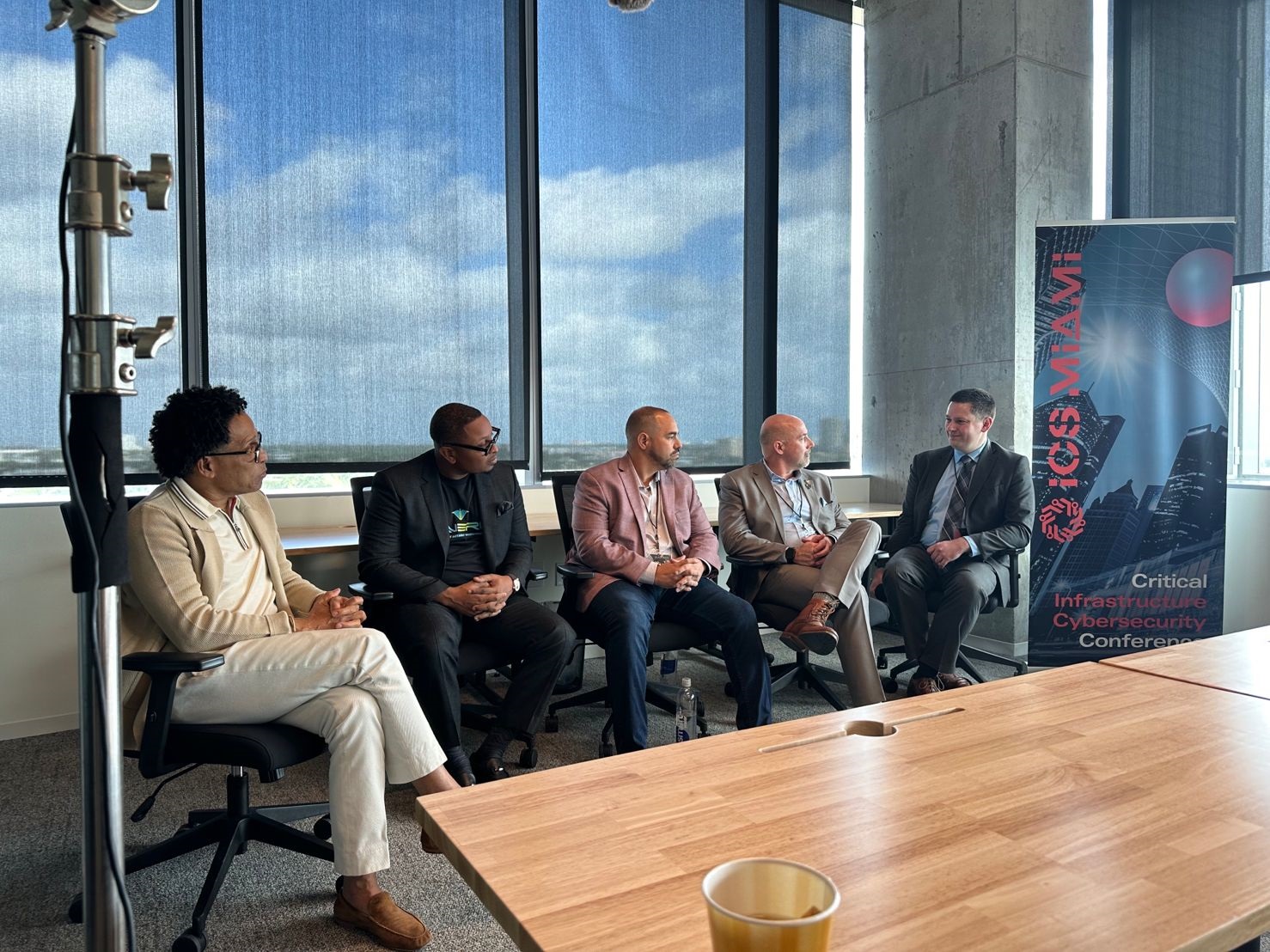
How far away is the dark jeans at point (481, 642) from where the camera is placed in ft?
9.67

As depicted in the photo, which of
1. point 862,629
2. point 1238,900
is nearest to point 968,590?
point 862,629

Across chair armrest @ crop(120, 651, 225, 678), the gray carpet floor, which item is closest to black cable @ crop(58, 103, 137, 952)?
chair armrest @ crop(120, 651, 225, 678)

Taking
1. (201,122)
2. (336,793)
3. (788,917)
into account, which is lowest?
(336,793)

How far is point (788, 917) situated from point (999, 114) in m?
5.17

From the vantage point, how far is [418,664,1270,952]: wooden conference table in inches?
31.8

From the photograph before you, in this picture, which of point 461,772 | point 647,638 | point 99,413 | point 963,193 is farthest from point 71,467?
point 963,193

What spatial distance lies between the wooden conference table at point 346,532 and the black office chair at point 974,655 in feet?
2.50

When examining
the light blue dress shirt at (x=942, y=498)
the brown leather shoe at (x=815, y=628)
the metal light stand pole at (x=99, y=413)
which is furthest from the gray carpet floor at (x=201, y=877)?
the light blue dress shirt at (x=942, y=498)

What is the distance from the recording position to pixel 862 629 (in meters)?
3.68

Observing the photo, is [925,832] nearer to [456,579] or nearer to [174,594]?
[174,594]

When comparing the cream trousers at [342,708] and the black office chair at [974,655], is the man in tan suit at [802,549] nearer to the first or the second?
the black office chair at [974,655]

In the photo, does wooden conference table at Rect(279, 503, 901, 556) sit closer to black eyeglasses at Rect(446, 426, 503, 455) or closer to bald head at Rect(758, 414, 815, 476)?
bald head at Rect(758, 414, 815, 476)

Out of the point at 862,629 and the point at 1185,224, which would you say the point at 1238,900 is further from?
the point at 1185,224

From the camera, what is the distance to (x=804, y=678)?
411cm
